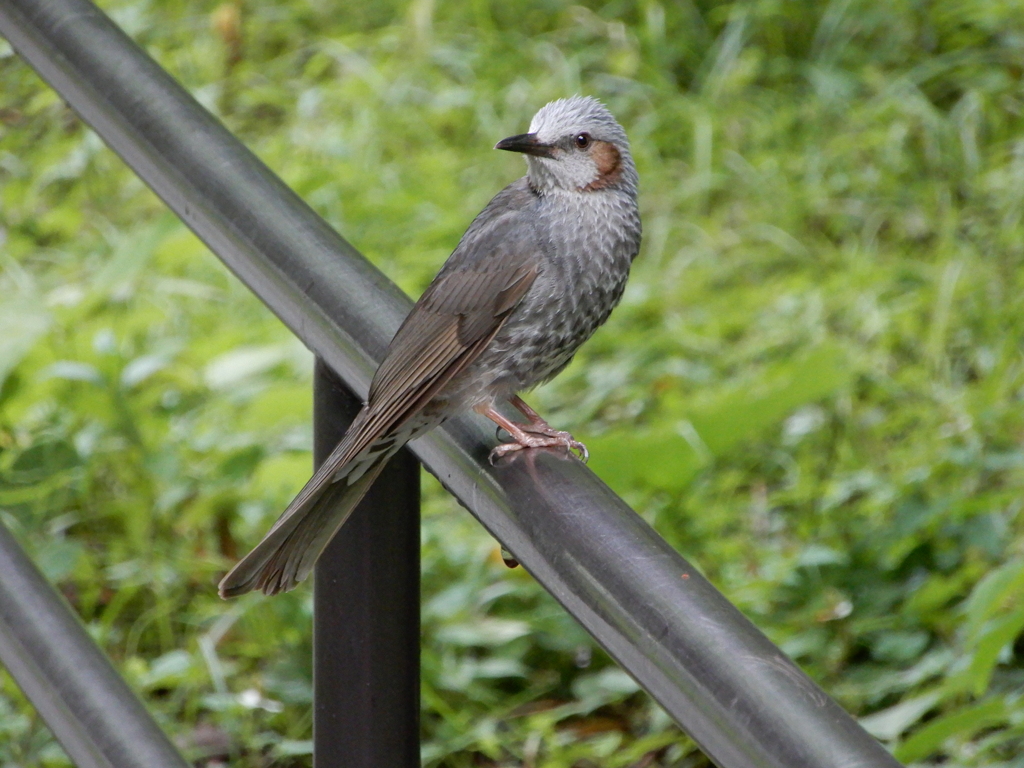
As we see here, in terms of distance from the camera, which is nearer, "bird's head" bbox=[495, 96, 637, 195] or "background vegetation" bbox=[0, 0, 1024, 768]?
"bird's head" bbox=[495, 96, 637, 195]

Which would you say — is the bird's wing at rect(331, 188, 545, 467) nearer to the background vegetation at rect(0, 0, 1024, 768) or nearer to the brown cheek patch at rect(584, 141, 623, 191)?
the brown cheek patch at rect(584, 141, 623, 191)

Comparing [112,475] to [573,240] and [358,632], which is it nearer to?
[573,240]

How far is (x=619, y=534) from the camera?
1080 millimetres

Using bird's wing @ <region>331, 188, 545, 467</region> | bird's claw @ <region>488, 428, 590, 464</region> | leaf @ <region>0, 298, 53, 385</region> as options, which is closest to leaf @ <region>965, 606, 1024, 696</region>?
bird's claw @ <region>488, 428, 590, 464</region>

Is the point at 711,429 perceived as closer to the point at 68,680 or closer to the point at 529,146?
the point at 529,146

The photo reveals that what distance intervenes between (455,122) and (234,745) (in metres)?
3.47

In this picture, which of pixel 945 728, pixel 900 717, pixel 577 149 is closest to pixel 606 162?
pixel 577 149

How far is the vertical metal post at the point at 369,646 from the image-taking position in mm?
1374

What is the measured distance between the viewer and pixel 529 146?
222cm

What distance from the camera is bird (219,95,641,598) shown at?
2.02 metres

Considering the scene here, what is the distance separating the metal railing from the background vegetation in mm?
1129

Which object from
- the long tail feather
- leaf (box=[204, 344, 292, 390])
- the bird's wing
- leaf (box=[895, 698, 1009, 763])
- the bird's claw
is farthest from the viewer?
leaf (box=[204, 344, 292, 390])

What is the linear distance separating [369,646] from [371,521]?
0.13 metres

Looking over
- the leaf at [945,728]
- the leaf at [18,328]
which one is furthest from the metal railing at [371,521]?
the leaf at [18,328]
